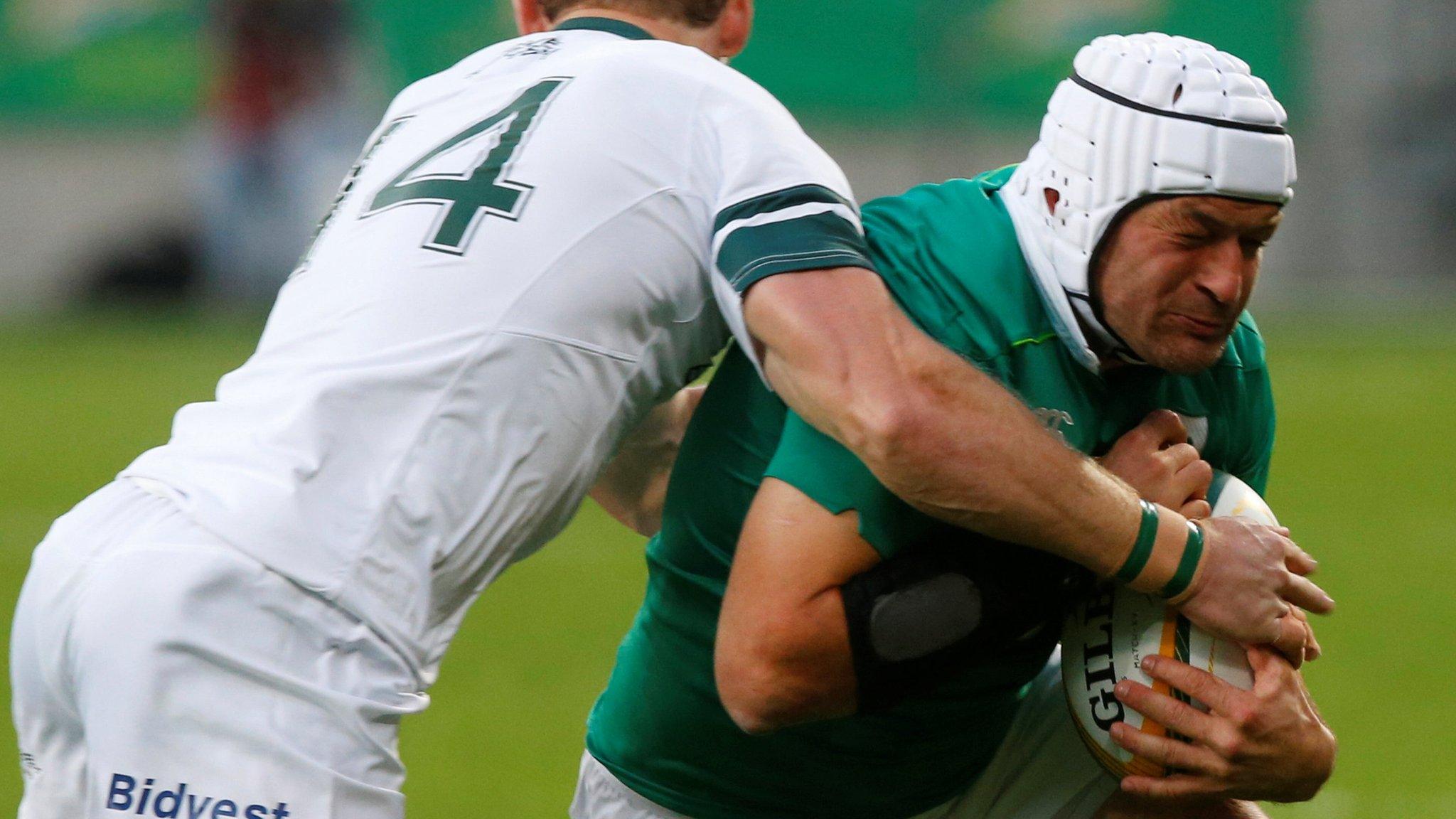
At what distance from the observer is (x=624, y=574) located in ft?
30.5

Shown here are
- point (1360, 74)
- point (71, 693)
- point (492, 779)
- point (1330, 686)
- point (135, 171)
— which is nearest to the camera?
point (71, 693)

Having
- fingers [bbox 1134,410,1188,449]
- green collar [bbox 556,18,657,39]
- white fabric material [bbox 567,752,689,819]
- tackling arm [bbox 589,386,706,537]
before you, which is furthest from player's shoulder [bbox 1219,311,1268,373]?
white fabric material [bbox 567,752,689,819]

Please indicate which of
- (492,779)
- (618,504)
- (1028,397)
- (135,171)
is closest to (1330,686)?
(492,779)

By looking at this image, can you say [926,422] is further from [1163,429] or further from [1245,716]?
[1245,716]

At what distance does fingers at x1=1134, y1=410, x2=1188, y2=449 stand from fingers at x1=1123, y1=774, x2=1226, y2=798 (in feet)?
1.82

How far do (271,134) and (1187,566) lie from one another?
16.7 meters

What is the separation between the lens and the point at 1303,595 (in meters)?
3.10

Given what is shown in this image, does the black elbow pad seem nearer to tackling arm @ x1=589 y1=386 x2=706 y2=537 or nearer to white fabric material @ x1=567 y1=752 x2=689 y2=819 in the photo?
white fabric material @ x1=567 y1=752 x2=689 y2=819

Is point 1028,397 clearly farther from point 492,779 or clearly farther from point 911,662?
point 492,779

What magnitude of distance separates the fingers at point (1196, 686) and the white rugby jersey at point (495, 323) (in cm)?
88

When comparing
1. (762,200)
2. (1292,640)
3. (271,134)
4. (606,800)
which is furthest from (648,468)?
(271,134)

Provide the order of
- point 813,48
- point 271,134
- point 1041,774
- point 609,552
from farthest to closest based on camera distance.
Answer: point 813,48
point 271,134
point 609,552
point 1041,774

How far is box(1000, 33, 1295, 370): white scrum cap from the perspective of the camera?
9.63ft

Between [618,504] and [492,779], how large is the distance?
2284 mm
